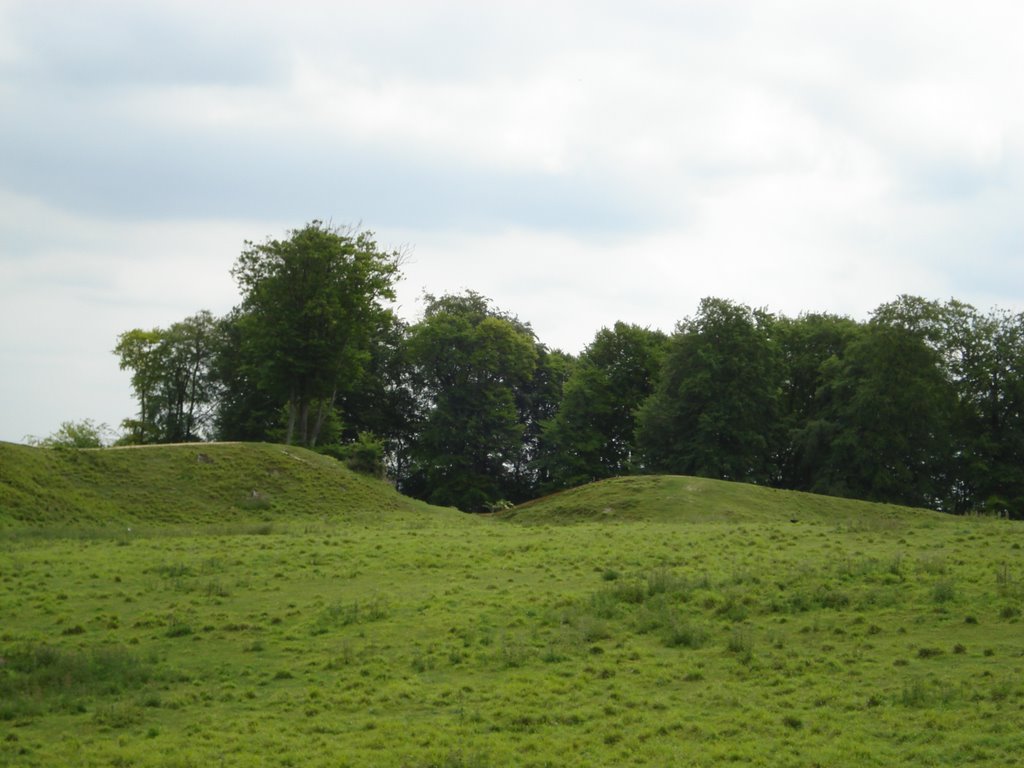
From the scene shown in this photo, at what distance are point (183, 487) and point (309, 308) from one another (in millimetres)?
18749

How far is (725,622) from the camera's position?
2100 cm

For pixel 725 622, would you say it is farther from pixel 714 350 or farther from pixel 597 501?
pixel 714 350

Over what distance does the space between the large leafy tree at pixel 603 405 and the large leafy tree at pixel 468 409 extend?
538 cm

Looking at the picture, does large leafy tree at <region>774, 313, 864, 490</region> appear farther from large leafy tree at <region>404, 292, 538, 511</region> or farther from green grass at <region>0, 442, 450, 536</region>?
green grass at <region>0, 442, 450, 536</region>

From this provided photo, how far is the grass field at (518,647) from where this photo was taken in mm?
14406

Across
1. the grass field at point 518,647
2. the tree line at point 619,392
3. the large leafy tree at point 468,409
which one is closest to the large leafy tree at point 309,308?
the tree line at point 619,392

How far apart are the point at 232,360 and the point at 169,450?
3858 centimetres

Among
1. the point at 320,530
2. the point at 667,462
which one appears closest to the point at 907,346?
the point at 667,462

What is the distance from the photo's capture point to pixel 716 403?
236 feet

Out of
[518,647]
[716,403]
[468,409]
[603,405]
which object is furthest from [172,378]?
[518,647]

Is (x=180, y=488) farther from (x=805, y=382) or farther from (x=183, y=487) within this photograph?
(x=805, y=382)

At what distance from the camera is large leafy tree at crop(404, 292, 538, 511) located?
290 feet

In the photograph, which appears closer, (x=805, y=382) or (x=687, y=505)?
(x=687, y=505)

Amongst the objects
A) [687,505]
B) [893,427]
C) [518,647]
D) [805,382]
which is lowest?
[518,647]
